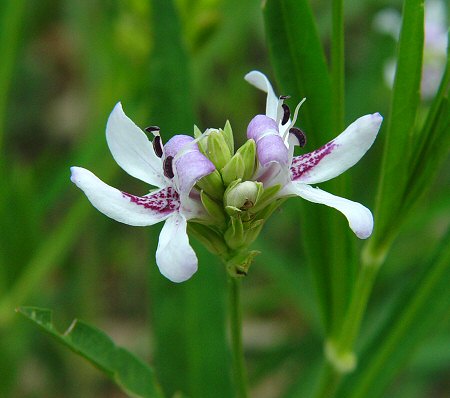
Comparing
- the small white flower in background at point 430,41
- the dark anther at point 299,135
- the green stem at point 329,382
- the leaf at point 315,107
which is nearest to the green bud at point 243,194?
the dark anther at point 299,135

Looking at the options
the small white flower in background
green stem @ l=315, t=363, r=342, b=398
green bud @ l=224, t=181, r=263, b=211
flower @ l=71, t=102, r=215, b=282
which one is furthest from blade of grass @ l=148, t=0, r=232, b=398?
the small white flower in background

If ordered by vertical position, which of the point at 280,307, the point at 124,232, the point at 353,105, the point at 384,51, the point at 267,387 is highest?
the point at 384,51

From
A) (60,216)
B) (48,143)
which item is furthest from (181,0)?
(48,143)

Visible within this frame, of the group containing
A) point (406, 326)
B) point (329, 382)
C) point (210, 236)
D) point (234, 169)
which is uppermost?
point (234, 169)

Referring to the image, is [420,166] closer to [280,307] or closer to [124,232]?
[280,307]

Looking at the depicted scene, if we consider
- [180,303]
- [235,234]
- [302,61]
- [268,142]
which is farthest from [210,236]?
[180,303]

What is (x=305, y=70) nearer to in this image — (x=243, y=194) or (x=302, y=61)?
(x=302, y=61)
